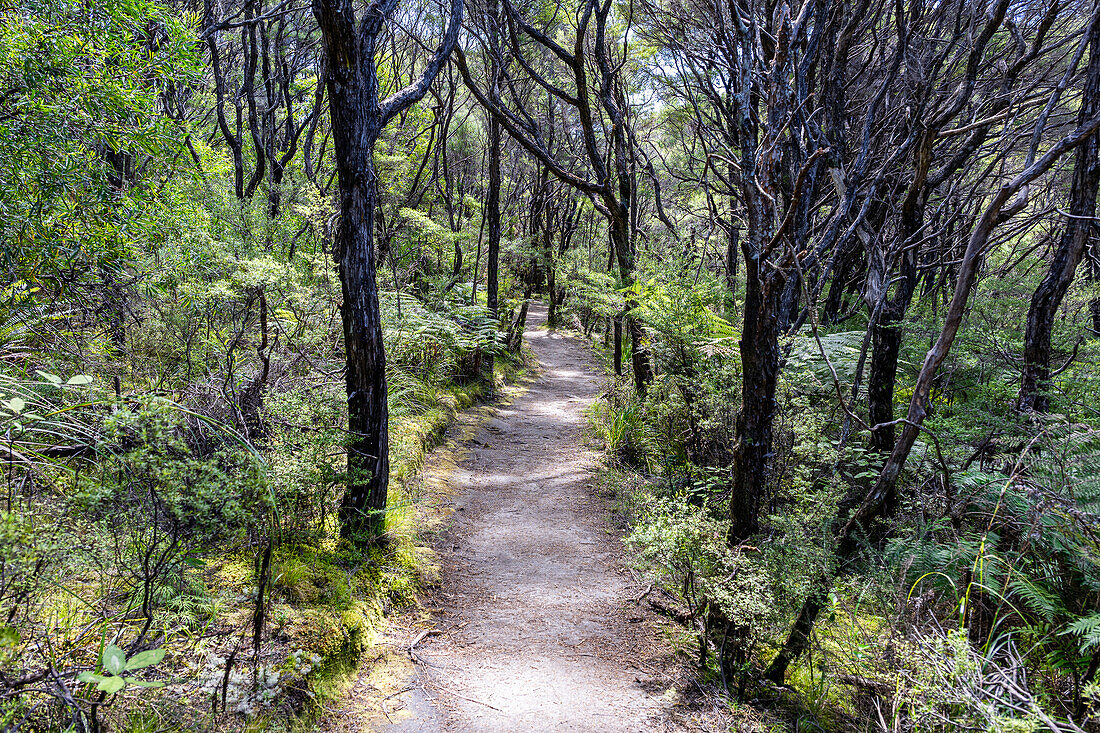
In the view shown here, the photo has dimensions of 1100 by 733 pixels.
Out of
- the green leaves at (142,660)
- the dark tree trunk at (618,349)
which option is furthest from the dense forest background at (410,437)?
the dark tree trunk at (618,349)

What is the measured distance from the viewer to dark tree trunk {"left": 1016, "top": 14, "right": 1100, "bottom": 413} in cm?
370

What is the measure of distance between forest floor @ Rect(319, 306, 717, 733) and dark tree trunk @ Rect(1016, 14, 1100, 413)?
3485 mm

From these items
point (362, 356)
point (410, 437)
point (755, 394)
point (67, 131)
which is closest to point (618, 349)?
point (410, 437)

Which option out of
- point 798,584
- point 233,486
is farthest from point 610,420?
point 233,486

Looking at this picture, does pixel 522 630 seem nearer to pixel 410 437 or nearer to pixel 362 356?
pixel 362 356

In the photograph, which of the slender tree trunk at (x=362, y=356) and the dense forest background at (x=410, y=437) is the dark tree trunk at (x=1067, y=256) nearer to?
the dense forest background at (x=410, y=437)

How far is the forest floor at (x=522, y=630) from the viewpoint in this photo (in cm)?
321

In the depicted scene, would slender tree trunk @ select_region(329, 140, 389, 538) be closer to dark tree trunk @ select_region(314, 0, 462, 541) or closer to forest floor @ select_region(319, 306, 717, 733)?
dark tree trunk @ select_region(314, 0, 462, 541)

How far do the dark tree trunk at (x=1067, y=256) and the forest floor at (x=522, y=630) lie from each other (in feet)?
11.4

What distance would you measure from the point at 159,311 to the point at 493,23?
705 cm

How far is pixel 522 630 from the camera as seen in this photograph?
13.6 ft

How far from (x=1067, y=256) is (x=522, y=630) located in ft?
17.2

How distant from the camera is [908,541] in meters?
3.20

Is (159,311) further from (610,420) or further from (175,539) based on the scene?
(610,420)
